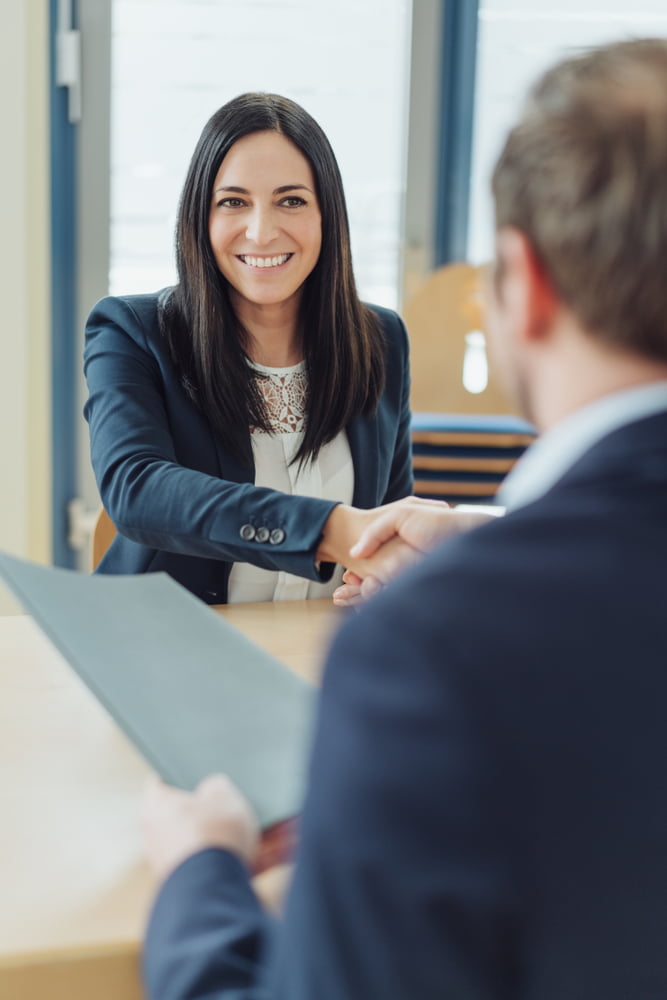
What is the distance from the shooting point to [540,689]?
0.48 m

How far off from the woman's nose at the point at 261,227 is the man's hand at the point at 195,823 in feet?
3.91

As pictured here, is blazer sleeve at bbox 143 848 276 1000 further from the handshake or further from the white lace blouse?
the white lace blouse

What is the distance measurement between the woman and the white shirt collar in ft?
3.28

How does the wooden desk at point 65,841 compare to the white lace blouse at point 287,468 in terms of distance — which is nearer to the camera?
the wooden desk at point 65,841

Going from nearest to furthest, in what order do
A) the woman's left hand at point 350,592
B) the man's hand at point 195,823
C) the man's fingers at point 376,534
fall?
the man's hand at point 195,823
the man's fingers at point 376,534
the woman's left hand at point 350,592

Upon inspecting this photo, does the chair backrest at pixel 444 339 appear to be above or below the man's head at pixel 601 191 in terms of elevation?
below

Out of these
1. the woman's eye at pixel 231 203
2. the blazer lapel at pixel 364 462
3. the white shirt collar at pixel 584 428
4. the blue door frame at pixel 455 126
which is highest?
the blue door frame at pixel 455 126

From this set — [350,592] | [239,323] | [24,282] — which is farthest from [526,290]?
[24,282]

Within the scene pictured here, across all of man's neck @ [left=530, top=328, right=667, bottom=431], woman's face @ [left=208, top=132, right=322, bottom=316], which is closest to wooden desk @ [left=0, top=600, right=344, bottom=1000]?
man's neck @ [left=530, top=328, right=667, bottom=431]

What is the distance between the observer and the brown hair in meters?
0.52

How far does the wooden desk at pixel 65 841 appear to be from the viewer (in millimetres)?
715

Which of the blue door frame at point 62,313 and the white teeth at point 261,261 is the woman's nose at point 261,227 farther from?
the blue door frame at point 62,313

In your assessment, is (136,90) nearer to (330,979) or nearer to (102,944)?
(102,944)

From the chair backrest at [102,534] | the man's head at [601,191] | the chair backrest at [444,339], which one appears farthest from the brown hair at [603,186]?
the chair backrest at [444,339]
